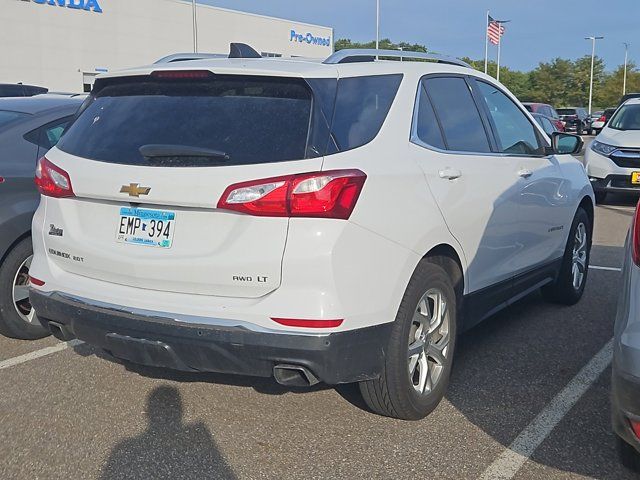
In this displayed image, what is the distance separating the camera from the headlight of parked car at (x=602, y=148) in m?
11.9

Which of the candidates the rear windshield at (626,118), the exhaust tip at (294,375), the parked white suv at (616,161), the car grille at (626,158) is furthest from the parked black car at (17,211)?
the rear windshield at (626,118)

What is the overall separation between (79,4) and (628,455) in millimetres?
38291

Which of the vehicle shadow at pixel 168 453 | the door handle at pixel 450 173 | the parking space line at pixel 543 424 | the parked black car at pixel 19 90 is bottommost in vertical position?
the vehicle shadow at pixel 168 453

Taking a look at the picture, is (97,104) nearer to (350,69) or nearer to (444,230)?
(350,69)

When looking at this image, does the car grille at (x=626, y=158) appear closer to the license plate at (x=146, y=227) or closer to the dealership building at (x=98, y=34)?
the license plate at (x=146, y=227)

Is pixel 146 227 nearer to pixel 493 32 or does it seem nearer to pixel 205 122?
pixel 205 122

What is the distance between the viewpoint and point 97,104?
12.2 feet

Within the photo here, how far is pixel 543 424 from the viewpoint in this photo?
11.9 feet

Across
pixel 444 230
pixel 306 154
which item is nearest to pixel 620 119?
pixel 444 230

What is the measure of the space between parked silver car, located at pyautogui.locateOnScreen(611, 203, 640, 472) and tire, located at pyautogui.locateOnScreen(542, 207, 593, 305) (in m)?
2.80

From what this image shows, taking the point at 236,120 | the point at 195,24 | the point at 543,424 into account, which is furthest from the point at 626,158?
the point at 195,24

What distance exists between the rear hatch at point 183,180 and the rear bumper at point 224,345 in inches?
6.6

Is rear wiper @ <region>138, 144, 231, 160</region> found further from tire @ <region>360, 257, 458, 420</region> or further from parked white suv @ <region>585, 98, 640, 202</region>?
parked white suv @ <region>585, 98, 640, 202</region>

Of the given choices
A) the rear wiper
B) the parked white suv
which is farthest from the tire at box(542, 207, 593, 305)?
the parked white suv
